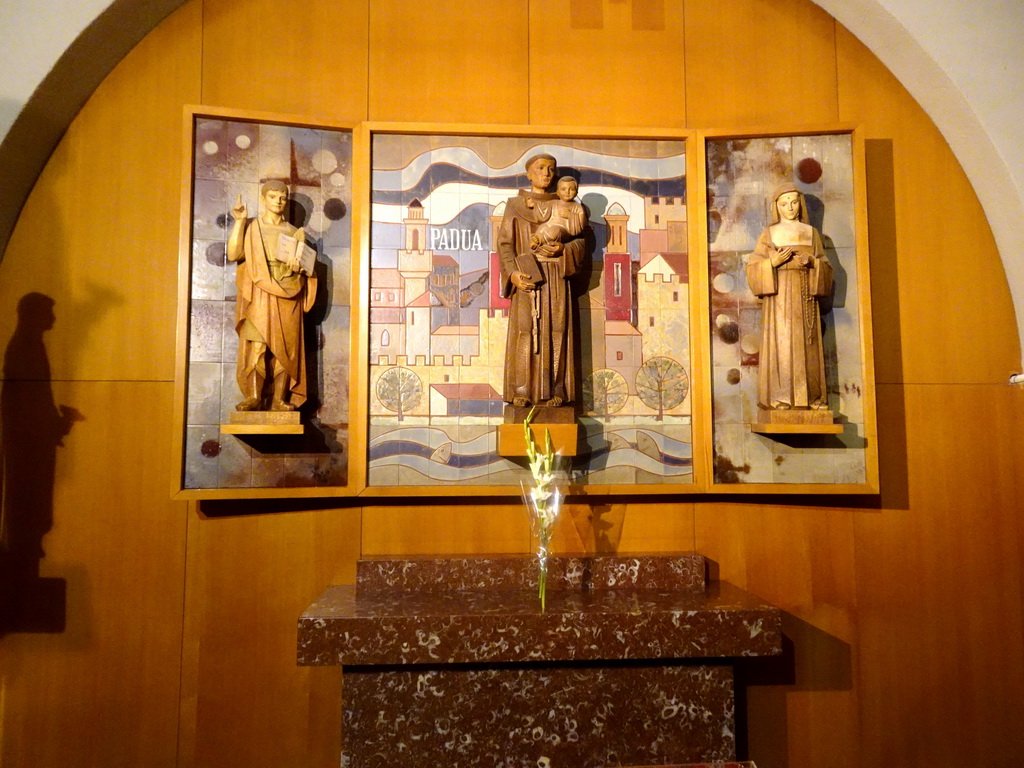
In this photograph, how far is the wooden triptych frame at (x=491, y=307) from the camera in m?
2.99

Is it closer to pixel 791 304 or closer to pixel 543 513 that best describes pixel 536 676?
pixel 543 513

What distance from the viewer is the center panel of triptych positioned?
304 centimetres

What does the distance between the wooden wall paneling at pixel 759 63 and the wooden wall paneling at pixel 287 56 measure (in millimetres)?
1623

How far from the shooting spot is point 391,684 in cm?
260

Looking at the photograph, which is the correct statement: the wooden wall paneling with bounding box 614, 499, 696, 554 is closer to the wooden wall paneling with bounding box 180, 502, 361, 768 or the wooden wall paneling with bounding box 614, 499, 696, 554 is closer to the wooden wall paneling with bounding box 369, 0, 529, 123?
the wooden wall paneling with bounding box 180, 502, 361, 768

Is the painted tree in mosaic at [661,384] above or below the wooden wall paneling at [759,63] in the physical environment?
below

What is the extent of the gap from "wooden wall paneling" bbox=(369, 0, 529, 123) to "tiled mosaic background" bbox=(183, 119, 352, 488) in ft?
1.32

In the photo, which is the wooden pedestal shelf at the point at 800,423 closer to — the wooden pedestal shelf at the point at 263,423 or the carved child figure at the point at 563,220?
the carved child figure at the point at 563,220

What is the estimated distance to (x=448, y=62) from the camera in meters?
3.27

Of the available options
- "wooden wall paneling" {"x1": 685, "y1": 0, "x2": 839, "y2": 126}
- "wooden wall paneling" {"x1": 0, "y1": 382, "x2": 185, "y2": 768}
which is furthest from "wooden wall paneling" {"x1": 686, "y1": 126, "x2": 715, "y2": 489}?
"wooden wall paneling" {"x1": 0, "y1": 382, "x2": 185, "y2": 768}

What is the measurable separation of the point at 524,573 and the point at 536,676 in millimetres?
431

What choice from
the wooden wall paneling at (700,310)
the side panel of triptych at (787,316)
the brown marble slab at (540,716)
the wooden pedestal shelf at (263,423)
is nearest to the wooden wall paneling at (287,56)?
the wooden pedestal shelf at (263,423)

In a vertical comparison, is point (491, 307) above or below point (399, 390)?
above

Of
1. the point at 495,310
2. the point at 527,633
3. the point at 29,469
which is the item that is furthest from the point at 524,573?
the point at 29,469
